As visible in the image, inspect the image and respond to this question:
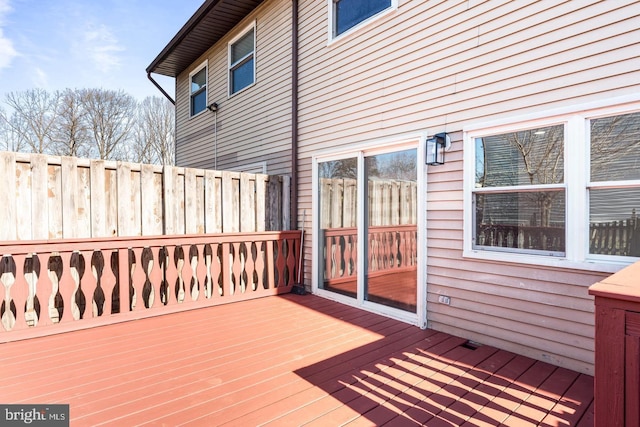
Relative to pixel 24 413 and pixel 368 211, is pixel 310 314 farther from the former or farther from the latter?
pixel 24 413

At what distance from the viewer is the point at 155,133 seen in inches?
694

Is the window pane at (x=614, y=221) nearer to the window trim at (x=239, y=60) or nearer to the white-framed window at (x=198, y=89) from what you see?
the window trim at (x=239, y=60)

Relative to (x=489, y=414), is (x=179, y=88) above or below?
above

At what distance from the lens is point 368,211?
13.5ft

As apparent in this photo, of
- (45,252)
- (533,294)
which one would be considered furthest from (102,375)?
(533,294)

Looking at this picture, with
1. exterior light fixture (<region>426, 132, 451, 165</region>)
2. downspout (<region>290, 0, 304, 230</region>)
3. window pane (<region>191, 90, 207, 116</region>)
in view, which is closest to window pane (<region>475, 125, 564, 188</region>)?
exterior light fixture (<region>426, 132, 451, 165</region>)

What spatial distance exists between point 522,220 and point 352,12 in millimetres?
3295

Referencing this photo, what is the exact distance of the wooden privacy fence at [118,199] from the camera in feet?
10.6

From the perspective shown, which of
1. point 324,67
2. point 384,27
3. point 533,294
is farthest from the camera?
point 324,67

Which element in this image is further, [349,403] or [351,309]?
[351,309]

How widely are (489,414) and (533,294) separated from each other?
118 cm

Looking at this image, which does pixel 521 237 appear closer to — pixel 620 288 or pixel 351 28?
pixel 620 288

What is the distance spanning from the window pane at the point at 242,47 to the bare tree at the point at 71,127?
12665mm

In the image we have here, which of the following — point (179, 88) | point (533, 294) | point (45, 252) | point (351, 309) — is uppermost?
point (179, 88)
